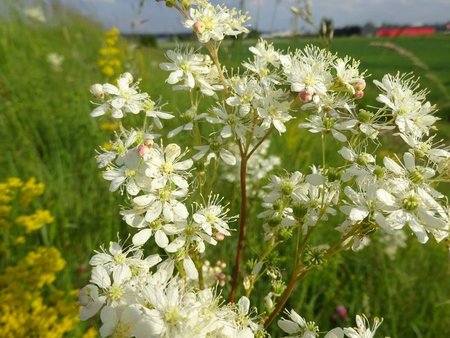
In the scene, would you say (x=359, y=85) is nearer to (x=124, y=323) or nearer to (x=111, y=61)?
(x=124, y=323)

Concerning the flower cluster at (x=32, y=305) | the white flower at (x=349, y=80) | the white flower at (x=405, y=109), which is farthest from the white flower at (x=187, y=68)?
the flower cluster at (x=32, y=305)

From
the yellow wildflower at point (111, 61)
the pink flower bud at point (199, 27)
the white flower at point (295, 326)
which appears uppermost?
the pink flower bud at point (199, 27)

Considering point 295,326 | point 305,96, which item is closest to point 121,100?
point 305,96

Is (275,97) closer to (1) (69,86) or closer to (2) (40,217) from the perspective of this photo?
(2) (40,217)

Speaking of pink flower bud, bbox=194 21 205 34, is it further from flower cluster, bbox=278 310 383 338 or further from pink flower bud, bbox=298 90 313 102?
flower cluster, bbox=278 310 383 338

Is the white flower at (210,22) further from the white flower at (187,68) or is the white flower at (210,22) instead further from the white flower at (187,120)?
the white flower at (187,120)

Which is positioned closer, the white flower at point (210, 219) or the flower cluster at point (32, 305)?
the white flower at point (210, 219)

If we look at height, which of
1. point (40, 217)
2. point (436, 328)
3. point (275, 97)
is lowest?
point (436, 328)

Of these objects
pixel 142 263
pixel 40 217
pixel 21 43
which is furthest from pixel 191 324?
pixel 21 43
